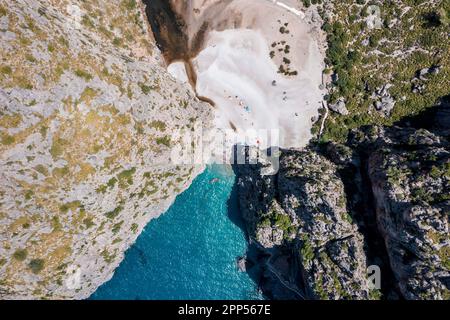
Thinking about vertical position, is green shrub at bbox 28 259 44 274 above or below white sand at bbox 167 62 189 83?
below

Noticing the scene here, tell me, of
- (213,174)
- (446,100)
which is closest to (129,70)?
(213,174)

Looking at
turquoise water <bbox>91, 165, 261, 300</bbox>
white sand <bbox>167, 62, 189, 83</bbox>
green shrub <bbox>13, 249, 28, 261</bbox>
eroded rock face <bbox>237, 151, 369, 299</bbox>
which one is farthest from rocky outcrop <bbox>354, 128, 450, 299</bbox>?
green shrub <bbox>13, 249, 28, 261</bbox>

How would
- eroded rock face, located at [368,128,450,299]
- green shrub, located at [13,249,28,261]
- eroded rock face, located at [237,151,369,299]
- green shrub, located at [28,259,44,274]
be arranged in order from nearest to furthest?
eroded rock face, located at [368,128,450,299], green shrub, located at [13,249,28,261], green shrub, located at [28,259,44,274], eroded rock face, located at [237,151,369,299]

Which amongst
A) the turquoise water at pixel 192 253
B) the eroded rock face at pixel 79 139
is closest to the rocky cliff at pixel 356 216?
the turquoise water at pixel 192 253

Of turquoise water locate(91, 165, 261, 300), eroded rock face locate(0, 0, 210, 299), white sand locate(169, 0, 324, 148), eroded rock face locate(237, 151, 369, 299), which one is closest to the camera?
eroded rock face locate(0, 0, 210, 299)

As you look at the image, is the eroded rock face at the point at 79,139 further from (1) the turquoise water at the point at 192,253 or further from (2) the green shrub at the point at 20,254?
(1) the turquoise water at the point at 192,253

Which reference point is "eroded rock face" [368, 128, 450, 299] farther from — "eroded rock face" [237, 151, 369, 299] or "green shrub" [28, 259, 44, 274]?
"green shrub" [28, 259, 44, 274]

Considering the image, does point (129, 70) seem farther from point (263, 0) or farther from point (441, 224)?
point (441, 224)

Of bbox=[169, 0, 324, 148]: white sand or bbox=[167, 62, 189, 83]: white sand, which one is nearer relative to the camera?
bbox=[169, 0, 324, 148]: white sand

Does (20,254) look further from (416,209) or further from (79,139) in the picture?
(416,209)
